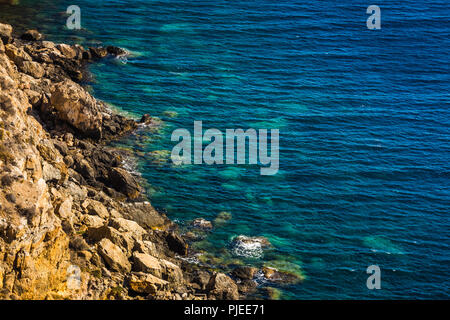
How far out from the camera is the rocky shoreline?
44.4 metres

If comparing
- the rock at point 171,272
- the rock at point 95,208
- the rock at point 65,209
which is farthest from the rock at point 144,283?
the rock at point 95,208

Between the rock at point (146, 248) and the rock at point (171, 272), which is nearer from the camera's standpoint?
the rock at point (146, 248)

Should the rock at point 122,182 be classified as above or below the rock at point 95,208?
above

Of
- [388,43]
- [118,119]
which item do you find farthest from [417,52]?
[118,119]

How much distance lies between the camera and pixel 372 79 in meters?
113

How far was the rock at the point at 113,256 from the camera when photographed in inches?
2098

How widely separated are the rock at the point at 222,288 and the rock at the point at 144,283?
247 inches

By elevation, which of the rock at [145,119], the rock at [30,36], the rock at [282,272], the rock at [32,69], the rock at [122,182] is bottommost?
the rock at [282,272]

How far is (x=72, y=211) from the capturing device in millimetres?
57688

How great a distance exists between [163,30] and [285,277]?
71777 millimetres

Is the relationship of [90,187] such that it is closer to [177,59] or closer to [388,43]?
[177,59]

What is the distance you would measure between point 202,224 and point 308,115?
114ft

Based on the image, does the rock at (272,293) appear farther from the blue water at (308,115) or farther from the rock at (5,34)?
the rock at (5,34)

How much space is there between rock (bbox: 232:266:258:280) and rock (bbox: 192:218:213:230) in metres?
8.72
